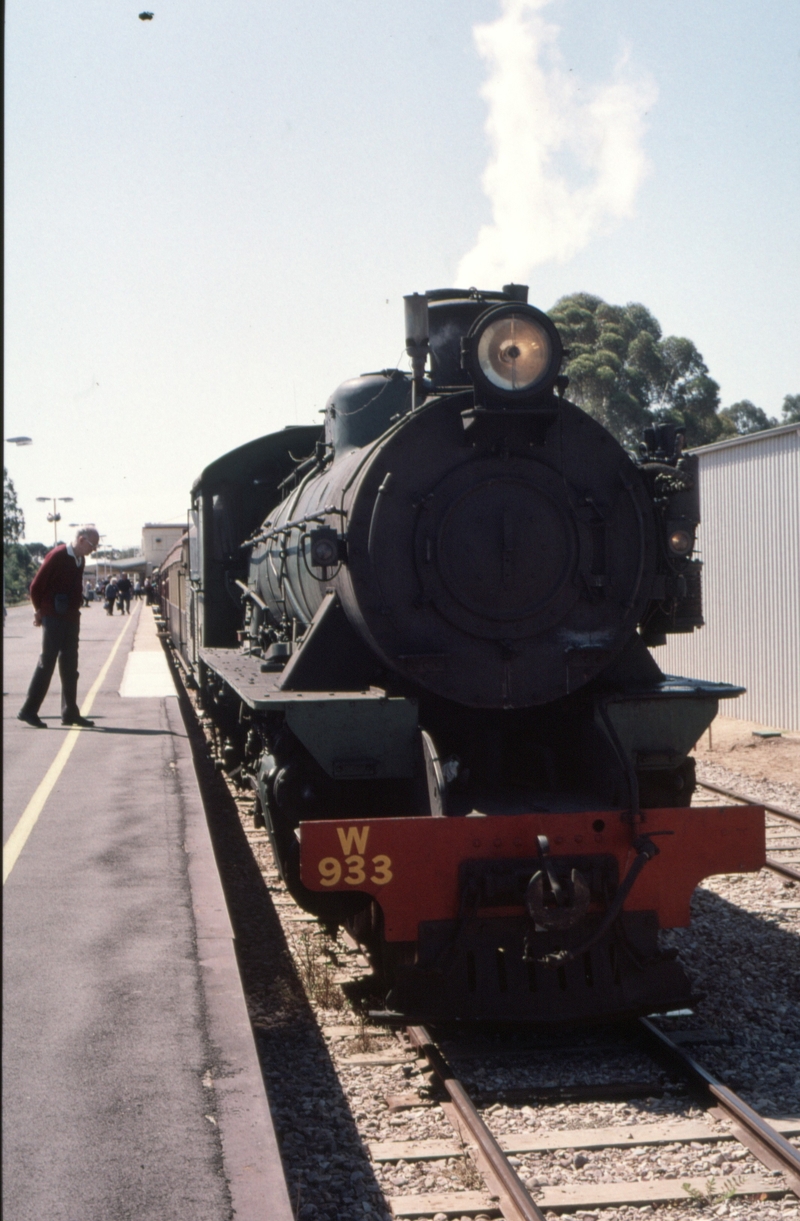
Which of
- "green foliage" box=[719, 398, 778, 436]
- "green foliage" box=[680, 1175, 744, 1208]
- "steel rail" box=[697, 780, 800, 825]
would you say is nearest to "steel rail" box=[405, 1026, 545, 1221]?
"green foliage" box=[680, 1175, 744, 1208]

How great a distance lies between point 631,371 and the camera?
4981 centimetres

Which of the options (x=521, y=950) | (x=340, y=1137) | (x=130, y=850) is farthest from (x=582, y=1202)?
(x=130, y=850)

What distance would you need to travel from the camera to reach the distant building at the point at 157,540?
144ft

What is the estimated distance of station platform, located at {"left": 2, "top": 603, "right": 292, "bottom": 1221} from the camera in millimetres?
3057

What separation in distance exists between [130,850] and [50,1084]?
2786 millimetres

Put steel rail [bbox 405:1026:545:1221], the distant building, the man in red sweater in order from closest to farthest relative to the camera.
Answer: steel rail [bbox 405:1026:545:1221] < the man in red sweater < the distant building

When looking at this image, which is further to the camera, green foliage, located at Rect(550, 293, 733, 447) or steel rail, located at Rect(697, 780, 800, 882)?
green foliage, located at Rect(550, 293, 733, 447)

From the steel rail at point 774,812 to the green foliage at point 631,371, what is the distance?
38.0 meters

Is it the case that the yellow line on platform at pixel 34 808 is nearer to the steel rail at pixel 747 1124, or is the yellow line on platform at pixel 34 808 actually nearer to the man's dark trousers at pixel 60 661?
the man's dark trousers at pixel 60 661

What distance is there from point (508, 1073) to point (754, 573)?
1230cm

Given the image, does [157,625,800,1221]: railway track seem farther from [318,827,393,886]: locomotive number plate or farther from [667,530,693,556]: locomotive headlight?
[667,530,693,556]: locomotive headlight

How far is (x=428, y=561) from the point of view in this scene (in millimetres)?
5305

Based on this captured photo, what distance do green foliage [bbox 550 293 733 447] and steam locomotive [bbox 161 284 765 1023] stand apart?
42750 millimetres

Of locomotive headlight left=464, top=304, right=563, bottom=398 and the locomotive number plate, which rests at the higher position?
locomotive headlight left=464, top=304, right=563, bottom=398
